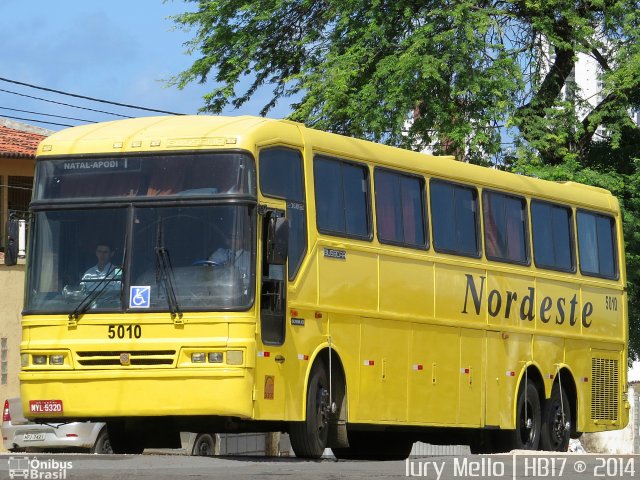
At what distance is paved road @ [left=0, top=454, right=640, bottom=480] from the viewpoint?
1233 cm

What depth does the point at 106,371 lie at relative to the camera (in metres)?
15.5

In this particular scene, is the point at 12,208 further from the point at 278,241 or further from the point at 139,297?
the point at 278,241

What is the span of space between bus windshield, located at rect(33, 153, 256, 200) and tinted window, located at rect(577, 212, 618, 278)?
26.6 feet

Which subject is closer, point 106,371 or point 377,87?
point 106,371

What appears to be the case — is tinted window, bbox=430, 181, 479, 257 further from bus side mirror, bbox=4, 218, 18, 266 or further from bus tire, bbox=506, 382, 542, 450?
bus side mirror, bbox=4, 218, 18, 266

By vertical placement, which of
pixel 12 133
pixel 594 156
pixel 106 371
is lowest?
pixel 106 371

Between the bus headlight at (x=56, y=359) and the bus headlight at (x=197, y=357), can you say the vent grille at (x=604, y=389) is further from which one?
the bus headlight at (x=56, y=359)

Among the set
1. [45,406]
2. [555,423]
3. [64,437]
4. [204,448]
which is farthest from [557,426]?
[45,406]

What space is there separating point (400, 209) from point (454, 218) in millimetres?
1342

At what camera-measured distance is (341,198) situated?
1716 centimetres

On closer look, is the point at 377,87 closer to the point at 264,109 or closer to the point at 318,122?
the point at 318,122

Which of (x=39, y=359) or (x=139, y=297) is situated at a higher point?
(x=139, y=297)

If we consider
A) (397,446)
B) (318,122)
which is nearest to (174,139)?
(397,446)

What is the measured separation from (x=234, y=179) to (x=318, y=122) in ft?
46.8
